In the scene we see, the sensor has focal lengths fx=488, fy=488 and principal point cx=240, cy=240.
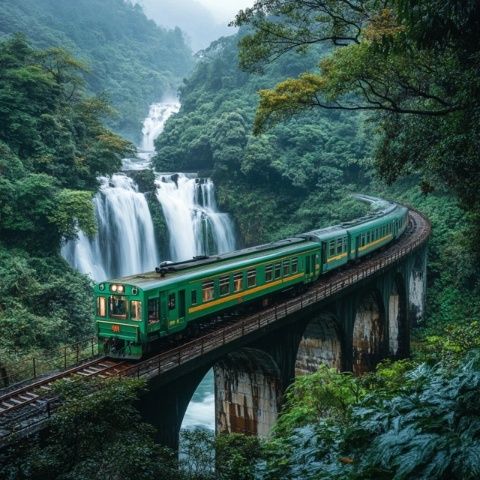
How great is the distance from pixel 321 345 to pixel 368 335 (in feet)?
26.6

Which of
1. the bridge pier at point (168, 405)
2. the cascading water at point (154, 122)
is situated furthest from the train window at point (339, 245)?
the cascading water at point (154, 122)

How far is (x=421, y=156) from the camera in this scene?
14750 millimetres

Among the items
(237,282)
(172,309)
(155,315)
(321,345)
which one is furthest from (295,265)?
(155,315)

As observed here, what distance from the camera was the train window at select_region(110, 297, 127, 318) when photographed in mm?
14664

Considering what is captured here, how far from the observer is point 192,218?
159 ft

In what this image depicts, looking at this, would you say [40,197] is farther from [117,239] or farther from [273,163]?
[273,163]

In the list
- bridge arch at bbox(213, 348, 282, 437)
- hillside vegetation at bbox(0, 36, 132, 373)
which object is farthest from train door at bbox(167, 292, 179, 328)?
hillside vegetation at bbox(0, 36, 132, 373)

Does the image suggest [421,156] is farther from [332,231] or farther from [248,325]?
[332,231]

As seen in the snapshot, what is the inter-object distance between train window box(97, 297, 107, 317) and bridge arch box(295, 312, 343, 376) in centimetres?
1355

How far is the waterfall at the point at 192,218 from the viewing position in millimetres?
45438

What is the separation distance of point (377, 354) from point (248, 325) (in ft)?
66.7

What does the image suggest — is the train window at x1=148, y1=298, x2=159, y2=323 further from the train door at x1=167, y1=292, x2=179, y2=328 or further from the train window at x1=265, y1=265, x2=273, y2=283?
the train window at x1=265, y1=265, x2=273, y2=283

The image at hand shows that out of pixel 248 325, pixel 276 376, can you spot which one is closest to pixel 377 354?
pixel 276 376

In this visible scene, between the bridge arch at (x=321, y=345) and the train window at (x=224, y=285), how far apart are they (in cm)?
937
